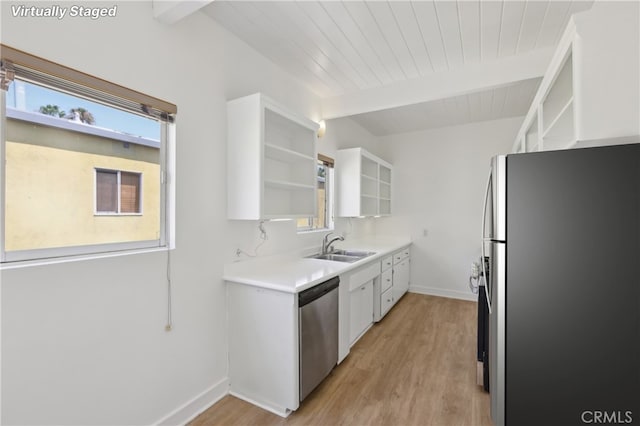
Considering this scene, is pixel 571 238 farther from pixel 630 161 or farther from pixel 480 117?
pixel 480 117

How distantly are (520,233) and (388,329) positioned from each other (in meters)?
2.33

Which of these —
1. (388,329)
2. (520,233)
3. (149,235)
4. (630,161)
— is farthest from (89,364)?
(388,329)

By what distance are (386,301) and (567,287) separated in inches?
99.6

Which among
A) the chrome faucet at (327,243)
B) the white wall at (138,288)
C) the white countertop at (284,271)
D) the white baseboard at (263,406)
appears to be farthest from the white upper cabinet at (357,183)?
the white baseboard at (263,406)

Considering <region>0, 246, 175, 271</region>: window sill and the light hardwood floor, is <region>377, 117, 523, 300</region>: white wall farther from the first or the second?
<region>0, 246, 175, 271</region>: window sill

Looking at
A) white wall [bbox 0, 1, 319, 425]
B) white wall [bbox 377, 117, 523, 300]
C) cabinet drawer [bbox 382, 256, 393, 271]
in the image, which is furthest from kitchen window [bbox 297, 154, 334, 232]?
white wall [bbox 377, 117, 523, 300]

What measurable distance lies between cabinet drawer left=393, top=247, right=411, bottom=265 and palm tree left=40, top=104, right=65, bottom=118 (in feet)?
11.5

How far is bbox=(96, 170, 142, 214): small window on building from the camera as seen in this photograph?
1.49 m

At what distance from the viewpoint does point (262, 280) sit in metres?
1.99

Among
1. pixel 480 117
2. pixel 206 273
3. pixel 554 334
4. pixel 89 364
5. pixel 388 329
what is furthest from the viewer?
pixel 480 117

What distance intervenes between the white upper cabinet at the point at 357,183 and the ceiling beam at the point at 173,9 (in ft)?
7.82

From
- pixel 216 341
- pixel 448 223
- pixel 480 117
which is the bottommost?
pixel 216 341

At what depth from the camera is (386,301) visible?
359 cm

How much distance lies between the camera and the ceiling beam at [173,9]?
5.10ft
